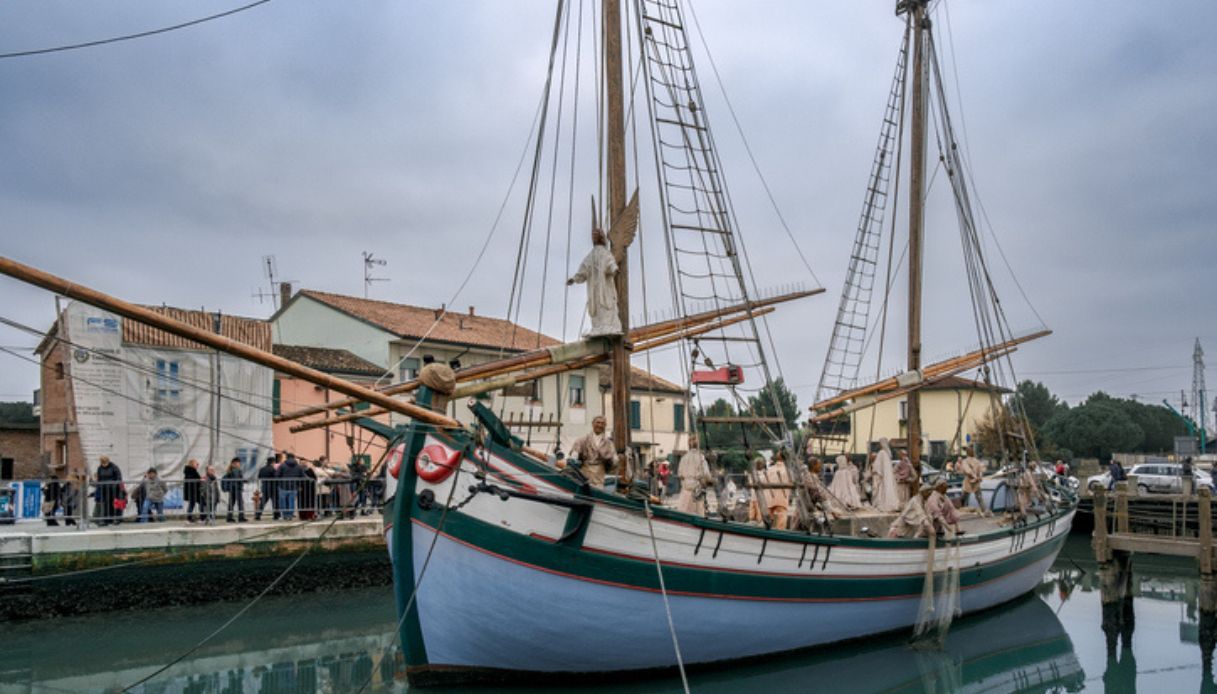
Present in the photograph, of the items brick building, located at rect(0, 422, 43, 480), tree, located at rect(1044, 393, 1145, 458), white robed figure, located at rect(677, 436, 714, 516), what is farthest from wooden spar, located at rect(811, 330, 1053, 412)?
tree, located at rect(1044, 393, 1145, 458)

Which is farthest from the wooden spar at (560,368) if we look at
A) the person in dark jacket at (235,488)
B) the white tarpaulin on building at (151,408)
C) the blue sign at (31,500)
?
the white tarpaulin on building at (151,408)

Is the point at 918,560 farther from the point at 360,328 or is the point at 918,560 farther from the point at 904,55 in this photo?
the point at 360,328

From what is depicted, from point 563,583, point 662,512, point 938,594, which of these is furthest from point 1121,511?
point 563,583

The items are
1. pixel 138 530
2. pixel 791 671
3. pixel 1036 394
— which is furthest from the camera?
pixel 1036 394

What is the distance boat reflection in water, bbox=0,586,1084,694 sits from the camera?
12.2 m

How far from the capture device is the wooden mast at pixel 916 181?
18.8m

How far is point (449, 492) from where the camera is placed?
10.2 metres

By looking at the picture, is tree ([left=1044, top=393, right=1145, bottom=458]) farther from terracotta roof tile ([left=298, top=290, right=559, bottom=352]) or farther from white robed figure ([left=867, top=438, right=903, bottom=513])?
white robed figure ([left=867, top=438, right=903, bottom=513])

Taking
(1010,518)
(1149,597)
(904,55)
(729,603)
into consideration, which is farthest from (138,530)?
(1149,597)

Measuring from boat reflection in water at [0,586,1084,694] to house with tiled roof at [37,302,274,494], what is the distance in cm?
664

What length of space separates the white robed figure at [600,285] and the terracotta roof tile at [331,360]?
773 inches

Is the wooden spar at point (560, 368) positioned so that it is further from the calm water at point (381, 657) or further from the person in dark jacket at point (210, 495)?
the person in dark jacket at point (210, 495)

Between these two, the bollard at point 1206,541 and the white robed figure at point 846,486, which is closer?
the bollard at point 1206,541

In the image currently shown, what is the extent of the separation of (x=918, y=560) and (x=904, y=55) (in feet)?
36.0
